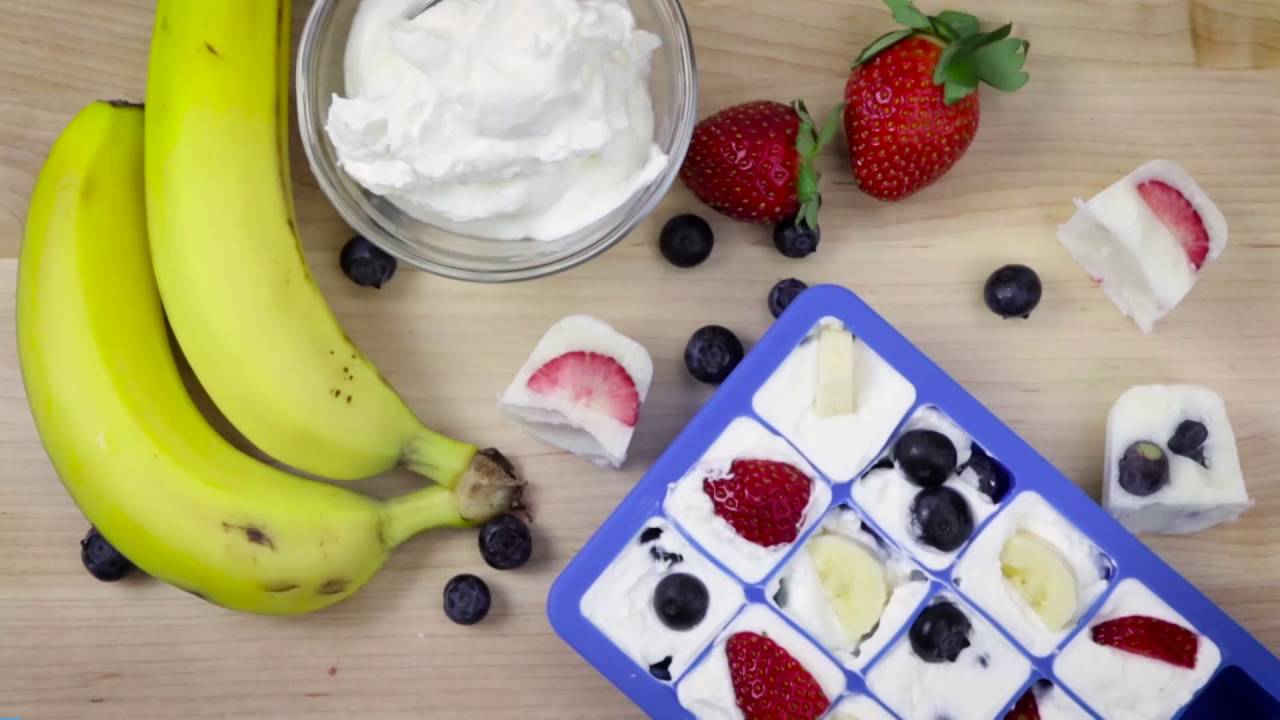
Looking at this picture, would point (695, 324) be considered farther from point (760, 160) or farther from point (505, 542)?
point (505, 542)

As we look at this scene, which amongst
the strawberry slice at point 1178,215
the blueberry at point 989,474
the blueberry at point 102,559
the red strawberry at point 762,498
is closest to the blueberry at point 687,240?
the red strawberry at point 762,498

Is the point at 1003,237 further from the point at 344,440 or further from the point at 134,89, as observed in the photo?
the point at 134,89

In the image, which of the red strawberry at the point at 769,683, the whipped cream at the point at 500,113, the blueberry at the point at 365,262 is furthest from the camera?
the blueberry at the point at 365,262

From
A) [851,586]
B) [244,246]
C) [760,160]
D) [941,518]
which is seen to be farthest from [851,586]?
[244,246]

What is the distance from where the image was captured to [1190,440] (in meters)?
1.14

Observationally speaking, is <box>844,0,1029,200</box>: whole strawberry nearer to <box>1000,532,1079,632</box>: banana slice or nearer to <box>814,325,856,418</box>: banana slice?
<box>814,325,856,418</box>: banana slice

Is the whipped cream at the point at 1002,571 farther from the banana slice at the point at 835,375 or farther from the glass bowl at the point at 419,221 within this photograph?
the glass bowl at the point at 419,221

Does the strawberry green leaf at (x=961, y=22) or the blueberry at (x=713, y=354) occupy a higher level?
the strawberry green leaf at (x=961, y=22)

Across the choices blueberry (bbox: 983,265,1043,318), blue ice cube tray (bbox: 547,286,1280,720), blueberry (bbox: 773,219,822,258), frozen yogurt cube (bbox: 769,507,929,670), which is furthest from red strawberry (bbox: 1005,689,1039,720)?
blueberry (bbox: 773,219,822,258)

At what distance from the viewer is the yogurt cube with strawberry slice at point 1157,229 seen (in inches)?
45.1

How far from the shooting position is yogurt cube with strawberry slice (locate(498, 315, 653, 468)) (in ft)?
3.59

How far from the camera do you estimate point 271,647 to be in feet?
3.80

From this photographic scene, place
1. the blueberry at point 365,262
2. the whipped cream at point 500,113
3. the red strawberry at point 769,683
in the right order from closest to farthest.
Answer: the whipped cream at point 500,113, the red strawberry at point 769,683, the blueberry at point 365,262

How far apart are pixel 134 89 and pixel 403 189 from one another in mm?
390
